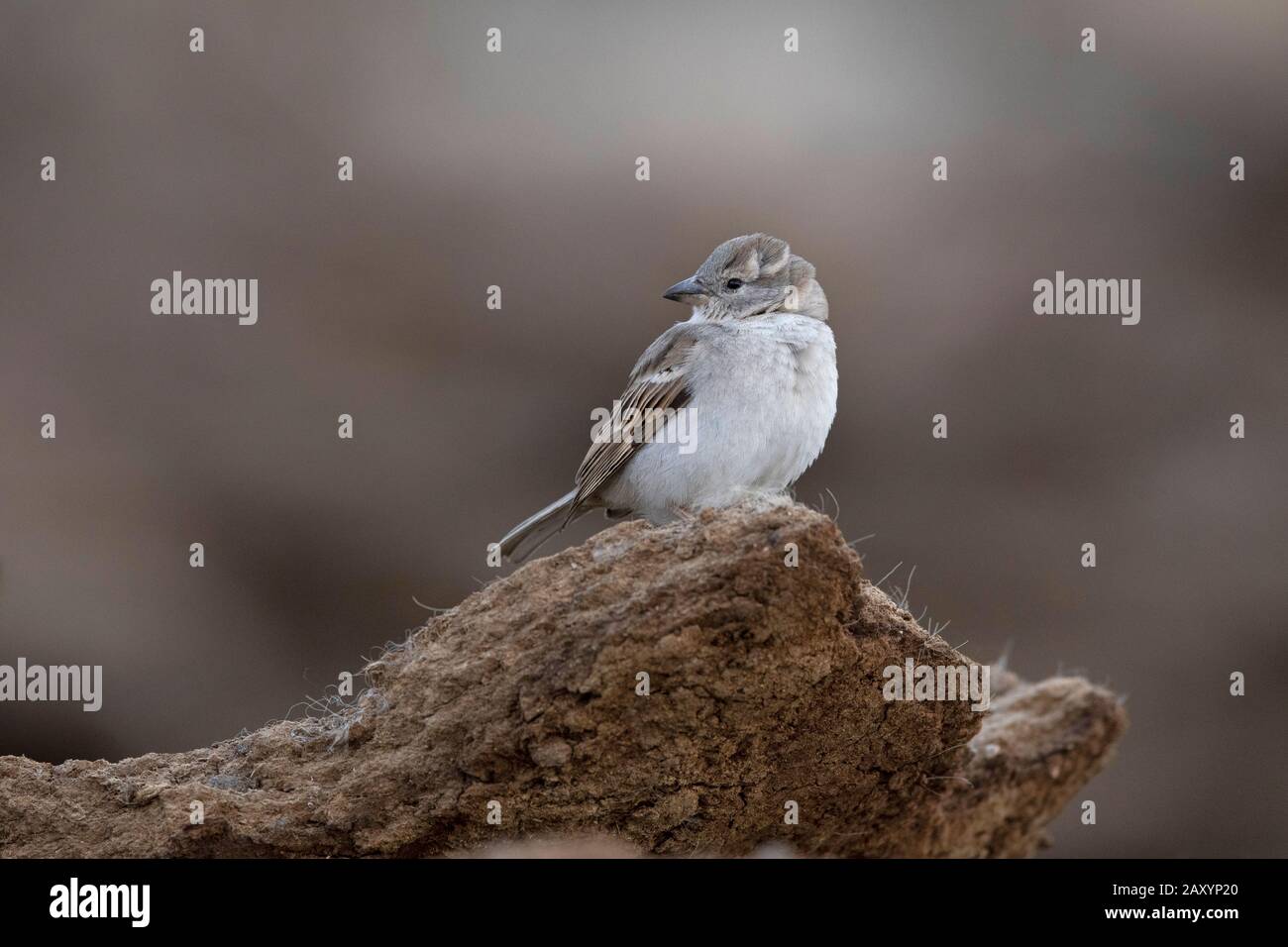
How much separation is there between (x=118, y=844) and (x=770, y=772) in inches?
122

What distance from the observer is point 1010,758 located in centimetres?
810

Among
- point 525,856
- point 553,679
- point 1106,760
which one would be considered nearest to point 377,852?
point 525,856

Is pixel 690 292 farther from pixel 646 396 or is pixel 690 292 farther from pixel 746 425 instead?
pixel 746 425

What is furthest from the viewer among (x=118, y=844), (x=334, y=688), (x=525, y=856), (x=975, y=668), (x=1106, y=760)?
(x=1106, y=760)

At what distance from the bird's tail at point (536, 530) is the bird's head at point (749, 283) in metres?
1.48

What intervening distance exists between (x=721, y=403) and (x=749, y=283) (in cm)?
99

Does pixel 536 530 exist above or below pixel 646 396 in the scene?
below

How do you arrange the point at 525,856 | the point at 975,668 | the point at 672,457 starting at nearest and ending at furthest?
the point at 525,856 < the point at 975,668 < the point at 672,457

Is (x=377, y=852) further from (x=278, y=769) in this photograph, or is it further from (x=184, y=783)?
(x=184, y=783)

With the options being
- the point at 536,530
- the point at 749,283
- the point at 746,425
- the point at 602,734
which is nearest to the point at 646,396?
the point at 746,425

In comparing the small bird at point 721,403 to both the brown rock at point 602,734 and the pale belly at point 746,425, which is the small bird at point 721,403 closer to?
the pale belly at point 746,425

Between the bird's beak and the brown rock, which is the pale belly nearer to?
the bird's beak

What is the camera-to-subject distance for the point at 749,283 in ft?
26.9

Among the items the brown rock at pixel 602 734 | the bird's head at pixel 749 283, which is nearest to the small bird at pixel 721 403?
the bird's head at pixel 749 283
